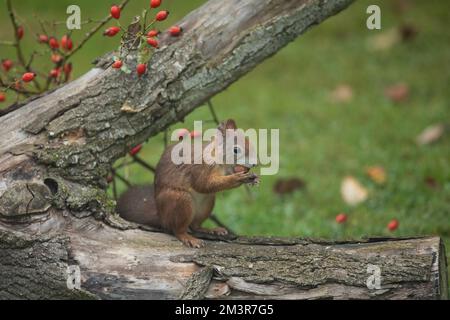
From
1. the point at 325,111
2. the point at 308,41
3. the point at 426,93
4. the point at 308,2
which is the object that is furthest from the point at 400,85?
the point at 308,2

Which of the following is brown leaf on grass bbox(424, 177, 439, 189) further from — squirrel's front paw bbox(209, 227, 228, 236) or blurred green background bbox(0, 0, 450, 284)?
squirrel's front paw bbox(209, 227, 228, 236)

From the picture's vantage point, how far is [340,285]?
12.1 feet

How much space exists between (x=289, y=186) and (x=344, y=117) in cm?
167

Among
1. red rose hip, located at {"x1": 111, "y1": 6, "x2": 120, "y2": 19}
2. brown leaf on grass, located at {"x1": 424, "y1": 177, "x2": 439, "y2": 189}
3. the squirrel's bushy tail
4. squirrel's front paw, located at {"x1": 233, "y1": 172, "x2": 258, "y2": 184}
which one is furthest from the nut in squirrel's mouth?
brown leaf on grass, located at {"x1": 424, "y1": 177, "x2": 439, "y2": 189}

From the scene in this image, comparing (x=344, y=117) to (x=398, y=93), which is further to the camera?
(x=398, y=93)

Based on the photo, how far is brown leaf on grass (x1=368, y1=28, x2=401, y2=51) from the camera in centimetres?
942

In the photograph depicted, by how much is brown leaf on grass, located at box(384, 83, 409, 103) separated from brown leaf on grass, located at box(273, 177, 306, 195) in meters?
2.06

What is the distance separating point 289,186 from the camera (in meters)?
6.60

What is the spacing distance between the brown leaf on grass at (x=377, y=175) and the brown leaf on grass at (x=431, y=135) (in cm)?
70

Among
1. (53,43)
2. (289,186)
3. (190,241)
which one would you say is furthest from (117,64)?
(289,186)

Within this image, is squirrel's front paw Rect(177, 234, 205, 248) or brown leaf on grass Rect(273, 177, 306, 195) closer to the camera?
squirrel's front paw Rect(177, 234, 205, 248)

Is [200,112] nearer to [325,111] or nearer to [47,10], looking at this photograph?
[325,111]

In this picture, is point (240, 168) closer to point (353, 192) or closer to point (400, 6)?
point (353, 192)

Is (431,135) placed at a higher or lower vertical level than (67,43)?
higher
